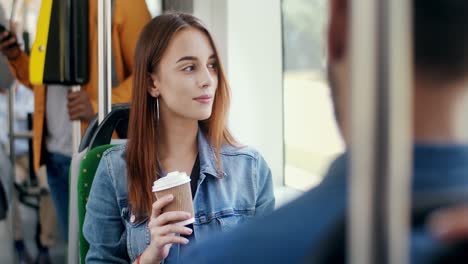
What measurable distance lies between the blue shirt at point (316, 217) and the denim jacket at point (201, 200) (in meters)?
0.90

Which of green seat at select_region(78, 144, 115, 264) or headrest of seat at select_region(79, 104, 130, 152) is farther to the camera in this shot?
headrest of seat at select_region(79, 104, 130, 152)

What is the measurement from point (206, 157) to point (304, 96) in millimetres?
260

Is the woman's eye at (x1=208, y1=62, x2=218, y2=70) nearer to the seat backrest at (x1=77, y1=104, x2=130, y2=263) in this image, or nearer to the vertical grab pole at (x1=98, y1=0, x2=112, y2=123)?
the seat backrest at (x1=77, y1=104, x2=130, y2=263)

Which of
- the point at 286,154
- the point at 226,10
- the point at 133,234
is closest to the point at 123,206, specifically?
Result: the point at 133,234

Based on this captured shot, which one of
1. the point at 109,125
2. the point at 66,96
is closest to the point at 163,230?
the point at 109,125

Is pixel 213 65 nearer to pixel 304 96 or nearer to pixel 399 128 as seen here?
pixel 304 96

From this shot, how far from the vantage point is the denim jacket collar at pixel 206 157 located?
164 cm

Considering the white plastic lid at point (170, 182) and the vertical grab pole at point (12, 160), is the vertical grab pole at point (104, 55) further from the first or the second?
the vertical grab pole at point (12, 160)

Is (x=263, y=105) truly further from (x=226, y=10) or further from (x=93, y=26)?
(x=93, y=26)

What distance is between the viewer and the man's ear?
0.69 m

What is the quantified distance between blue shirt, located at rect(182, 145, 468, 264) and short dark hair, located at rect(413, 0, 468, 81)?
72 millimetres

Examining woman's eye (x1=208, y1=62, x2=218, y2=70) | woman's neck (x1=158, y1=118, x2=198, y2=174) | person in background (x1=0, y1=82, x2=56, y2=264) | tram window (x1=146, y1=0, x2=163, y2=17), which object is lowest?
person in background (x1=0, y1=82, x2=56, y2=264)

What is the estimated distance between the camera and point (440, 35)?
633mm

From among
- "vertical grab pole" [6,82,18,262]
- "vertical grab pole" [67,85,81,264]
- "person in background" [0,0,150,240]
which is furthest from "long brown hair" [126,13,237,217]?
"vertical grab pole" [6,82,18,262]
